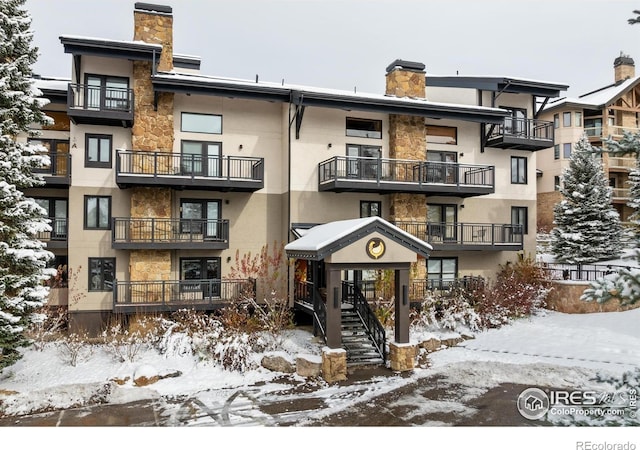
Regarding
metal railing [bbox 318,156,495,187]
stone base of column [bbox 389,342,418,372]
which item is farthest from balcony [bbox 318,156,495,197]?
stone base of column [bbox 389,342,418,372]

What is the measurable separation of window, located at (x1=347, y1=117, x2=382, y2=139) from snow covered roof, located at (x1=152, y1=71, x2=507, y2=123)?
1.09 meters

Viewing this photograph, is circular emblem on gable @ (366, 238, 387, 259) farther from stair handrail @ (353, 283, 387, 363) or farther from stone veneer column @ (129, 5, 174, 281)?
stone veneer column @ (129, 5, 174, 281)

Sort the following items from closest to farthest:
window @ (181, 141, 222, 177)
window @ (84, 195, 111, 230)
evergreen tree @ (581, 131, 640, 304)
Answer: evergreen tree @ (581, 131, 640, 304) → window @ (84, 195, 111, 230) → window @ (181, 141, 222, 177)

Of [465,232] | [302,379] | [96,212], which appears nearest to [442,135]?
[465,232]

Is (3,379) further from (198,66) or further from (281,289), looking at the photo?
(198,66)

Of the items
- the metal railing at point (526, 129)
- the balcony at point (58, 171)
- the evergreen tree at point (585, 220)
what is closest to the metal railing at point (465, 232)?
the metal railing at point (526, 129)

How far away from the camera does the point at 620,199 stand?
3384 cm

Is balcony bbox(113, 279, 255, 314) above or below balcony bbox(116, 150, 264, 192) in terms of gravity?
below

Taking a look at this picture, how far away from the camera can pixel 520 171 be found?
23.4 m

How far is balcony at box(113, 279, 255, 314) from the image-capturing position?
16453 millimetres

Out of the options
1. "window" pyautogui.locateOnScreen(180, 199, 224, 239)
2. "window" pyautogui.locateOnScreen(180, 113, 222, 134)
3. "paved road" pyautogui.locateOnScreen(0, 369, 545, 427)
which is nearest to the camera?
"paved road" pyautogui.locateOnScreen(0, 369, 545, 427)

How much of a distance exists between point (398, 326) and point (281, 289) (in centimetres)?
621

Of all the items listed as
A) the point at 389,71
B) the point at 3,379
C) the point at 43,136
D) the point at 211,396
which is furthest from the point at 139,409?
the point at 389,71

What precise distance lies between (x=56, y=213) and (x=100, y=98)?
203 inches
